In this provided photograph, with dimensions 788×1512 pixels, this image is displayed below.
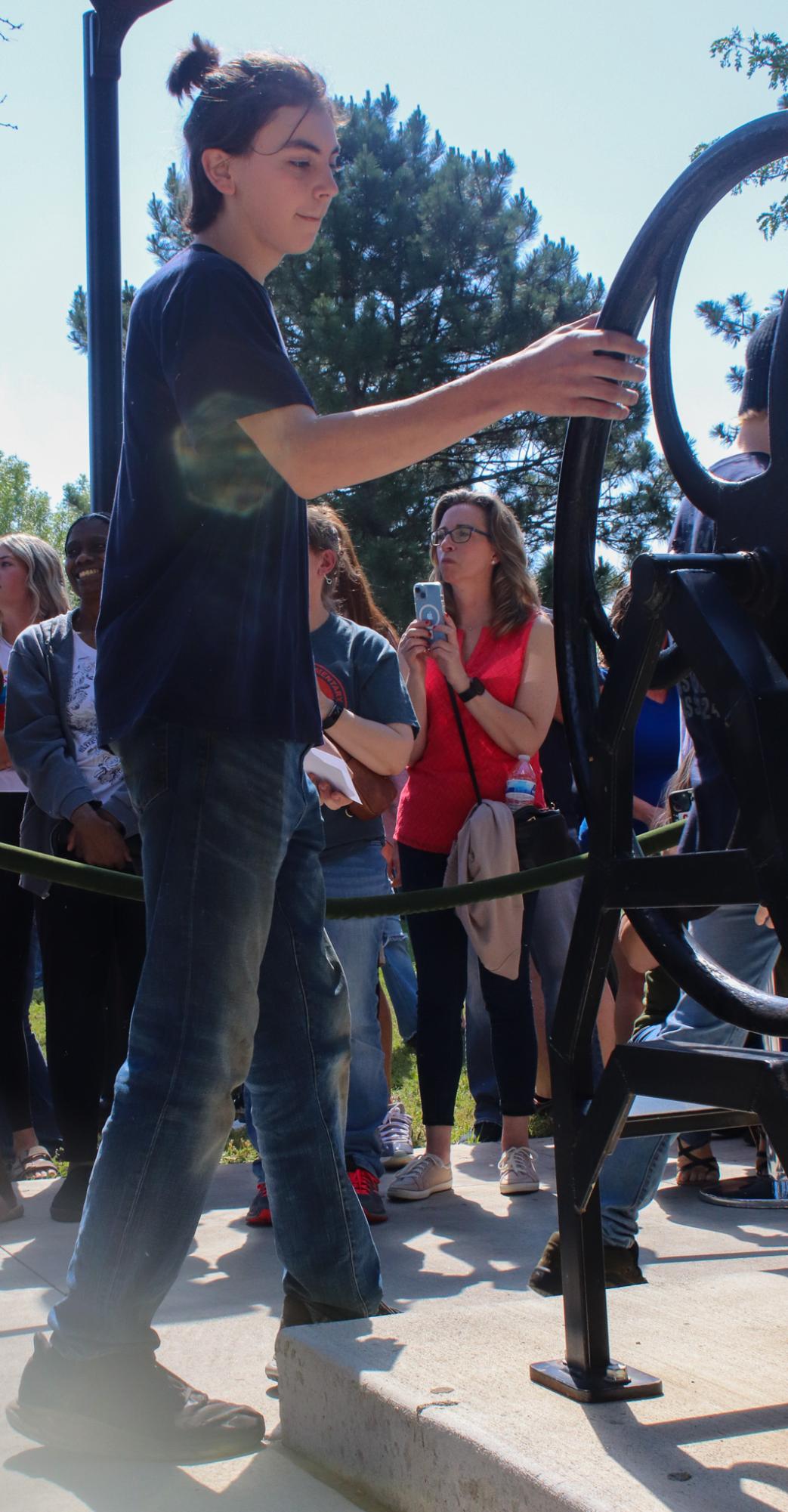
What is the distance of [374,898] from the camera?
3186mm

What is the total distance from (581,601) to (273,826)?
61 cm

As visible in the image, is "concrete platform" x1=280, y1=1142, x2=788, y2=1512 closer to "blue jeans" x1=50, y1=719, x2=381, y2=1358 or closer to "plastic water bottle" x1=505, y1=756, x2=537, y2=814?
"blue jeans" x1=50, y1=719, x2=381, y2=1358

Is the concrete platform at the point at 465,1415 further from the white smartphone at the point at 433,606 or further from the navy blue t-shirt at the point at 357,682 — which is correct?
the white smartphone at the point at 433,606

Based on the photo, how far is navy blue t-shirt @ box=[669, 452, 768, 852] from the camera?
2.38m

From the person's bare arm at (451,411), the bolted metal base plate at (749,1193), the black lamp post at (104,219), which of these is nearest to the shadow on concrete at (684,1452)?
the person's bare arm at (451,411)

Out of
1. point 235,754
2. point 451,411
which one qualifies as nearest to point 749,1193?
point 235,754

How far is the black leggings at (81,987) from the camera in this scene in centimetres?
408

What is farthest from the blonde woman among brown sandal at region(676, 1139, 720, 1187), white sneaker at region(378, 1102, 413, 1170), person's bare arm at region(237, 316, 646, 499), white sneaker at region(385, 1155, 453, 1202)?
person's bare arm at region(237, 316, 646, 499)

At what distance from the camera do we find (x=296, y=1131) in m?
2.32

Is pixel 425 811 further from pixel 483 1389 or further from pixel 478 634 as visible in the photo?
pixel 483 1389

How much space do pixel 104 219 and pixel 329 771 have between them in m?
2.57

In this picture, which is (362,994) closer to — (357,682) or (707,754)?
(357,682)

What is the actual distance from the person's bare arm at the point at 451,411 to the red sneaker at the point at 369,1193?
2.31m

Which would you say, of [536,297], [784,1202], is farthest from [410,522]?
[784,1202]
